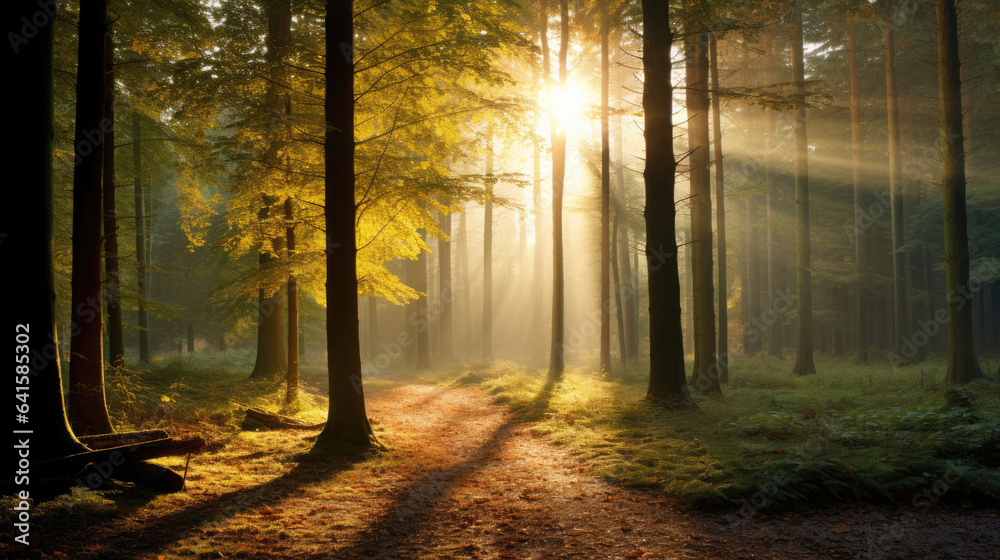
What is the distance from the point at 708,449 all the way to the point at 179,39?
11.6 meters

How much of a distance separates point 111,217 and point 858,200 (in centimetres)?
2514

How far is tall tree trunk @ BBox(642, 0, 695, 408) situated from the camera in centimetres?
970

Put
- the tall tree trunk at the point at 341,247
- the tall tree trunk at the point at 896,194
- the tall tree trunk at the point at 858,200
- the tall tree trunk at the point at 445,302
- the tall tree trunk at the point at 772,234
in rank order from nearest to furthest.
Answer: the tall tree trunk at the point at 341,247, the tall tree trunk at the point at 896,194, the tall tree trunk at the point at 858,200, the tall tree trunk at the point at 772,234, the tall tree trunk at the point at 445,302

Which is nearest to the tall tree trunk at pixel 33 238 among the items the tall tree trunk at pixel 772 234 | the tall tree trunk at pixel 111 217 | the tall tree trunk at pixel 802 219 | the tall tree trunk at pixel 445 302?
the tall tree trunk at pixel 111 217

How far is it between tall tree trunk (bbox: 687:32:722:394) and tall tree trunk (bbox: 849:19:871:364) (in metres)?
8.75

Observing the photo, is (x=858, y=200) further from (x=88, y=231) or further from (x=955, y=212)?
(x=88, y=231)

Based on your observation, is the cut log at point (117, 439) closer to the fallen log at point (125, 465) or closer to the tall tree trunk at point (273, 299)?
the fallen log at point (125, 465)

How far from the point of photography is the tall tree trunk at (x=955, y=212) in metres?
12.1

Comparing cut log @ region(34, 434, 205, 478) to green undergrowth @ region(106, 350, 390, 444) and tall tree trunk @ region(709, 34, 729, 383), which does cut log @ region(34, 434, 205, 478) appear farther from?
tall tree trunk @ region(709, 34, 729, 383)

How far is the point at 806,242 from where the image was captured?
16453 millimetres

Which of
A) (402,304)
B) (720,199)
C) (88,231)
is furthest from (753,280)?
(88,231)

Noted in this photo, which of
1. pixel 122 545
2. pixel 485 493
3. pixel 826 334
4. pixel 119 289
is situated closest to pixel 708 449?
pixel 485 493

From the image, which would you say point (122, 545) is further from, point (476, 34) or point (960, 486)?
point (476, 34)

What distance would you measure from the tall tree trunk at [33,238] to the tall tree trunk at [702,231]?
37.4ft
